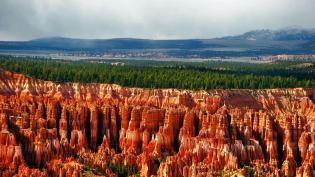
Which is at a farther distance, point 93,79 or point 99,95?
point 93,79

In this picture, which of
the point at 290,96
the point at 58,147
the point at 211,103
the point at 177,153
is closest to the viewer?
the point at 58,147

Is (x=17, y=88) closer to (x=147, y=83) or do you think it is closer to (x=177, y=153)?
(x=147, y=83)

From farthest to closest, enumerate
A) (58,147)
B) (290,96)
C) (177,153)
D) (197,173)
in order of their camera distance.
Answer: (290,96), (177,153), (58,147), (197,173)

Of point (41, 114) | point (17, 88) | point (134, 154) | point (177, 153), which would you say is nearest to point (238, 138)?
point (177, 153)

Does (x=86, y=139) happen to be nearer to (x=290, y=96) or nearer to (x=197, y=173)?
(x=197, y=173)

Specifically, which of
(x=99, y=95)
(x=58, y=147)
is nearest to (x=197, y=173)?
(x=58, y=147)

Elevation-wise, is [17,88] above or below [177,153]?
above
